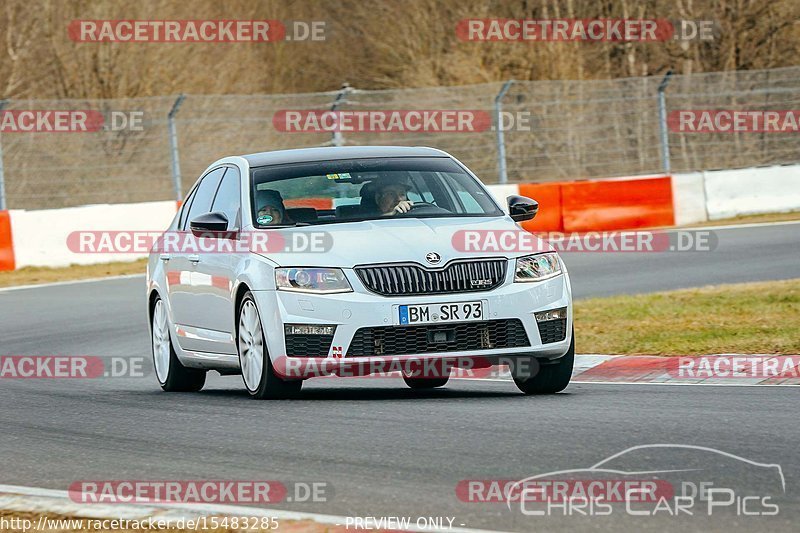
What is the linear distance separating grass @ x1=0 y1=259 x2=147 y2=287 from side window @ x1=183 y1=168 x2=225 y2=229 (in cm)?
1045

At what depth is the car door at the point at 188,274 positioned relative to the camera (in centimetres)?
1077

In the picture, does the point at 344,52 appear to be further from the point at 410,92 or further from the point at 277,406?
the point at 277,406

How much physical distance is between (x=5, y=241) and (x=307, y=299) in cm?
1449

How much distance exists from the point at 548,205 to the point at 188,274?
49.8ft

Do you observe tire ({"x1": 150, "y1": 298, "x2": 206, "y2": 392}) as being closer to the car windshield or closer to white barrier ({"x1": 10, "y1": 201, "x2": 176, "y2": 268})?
the car windshield

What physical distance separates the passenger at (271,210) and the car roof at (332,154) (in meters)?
0.34

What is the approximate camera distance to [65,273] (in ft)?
74.7

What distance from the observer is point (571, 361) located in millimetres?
9789

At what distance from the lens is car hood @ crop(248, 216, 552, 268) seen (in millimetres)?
9266
